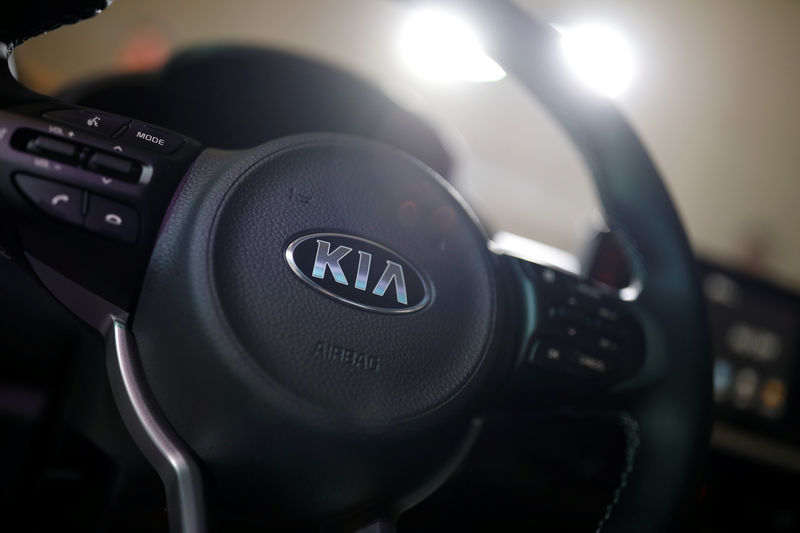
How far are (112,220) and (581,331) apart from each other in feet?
1.05

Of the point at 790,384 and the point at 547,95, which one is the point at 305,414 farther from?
the point at 790,384

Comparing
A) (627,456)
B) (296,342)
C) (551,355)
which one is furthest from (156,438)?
(627,456)

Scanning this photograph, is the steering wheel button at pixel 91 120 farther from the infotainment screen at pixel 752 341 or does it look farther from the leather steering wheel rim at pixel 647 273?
the infotainment screen at pixel 752 341

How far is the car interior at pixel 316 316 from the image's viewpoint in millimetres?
357

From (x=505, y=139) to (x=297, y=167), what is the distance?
11.1 ft

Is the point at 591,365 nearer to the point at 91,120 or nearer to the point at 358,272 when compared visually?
the point at 358,272

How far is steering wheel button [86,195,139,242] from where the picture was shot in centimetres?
36

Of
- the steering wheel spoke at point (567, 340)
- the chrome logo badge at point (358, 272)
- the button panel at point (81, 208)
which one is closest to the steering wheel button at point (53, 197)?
the button panel at point (81, 208)

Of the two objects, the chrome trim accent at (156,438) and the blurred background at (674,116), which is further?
the blurred background at (674,116)

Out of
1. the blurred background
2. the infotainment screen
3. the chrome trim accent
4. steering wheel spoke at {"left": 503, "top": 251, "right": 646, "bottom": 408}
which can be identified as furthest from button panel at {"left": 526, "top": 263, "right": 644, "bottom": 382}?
the blurred background

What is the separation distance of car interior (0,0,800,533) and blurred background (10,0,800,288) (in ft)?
9.76

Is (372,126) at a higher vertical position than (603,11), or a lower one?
lower

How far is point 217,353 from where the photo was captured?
1.14 ft

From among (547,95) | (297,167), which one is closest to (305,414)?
(297,167)
